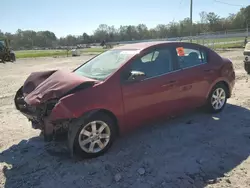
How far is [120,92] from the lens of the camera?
380 centimetres

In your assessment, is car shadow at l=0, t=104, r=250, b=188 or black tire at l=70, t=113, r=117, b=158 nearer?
car shadow at l=0, t=104, r=250, b=188

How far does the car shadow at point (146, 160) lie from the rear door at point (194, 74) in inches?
20.9

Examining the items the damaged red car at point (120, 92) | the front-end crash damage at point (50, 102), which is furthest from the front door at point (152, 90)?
the front-end crash damage at point (50, 102)

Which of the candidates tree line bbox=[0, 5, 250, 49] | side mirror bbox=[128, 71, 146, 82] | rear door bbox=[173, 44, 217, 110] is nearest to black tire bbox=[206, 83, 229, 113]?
rear door bbox=[173, 44, 217, 110]

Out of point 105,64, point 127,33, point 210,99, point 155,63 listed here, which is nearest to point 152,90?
point 155,63

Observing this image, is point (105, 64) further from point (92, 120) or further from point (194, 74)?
point (194, 74)

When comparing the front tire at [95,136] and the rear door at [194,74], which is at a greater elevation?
the rear door at [194,74]

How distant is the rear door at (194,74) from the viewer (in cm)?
463

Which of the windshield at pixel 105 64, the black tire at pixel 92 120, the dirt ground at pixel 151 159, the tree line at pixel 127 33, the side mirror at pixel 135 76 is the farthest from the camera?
the tree line at pixel 127 33

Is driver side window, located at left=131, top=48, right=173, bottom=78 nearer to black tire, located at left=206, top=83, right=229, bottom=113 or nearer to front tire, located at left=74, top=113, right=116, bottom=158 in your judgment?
front tire, located at left=74, top=113, right=116, bottom=158

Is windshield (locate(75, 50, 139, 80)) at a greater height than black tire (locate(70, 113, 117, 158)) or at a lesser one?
greater

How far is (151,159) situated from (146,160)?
8 cm

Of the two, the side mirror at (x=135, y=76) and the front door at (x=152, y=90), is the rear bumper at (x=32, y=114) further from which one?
the side mirror at (x=135, y=76)

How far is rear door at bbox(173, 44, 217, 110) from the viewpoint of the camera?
463cm
